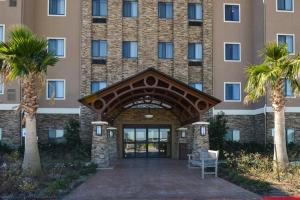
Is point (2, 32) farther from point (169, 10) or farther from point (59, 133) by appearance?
point (169, 10)

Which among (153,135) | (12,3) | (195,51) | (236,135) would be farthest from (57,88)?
(236,135)

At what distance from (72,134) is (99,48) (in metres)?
6.53

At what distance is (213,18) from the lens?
35469 millimetres

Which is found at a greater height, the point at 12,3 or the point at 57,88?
the point at 12,3

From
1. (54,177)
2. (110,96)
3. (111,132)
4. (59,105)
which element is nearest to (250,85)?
(110,96)

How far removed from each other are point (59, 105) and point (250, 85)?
16.3 metres

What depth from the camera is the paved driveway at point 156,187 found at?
49.9 ft

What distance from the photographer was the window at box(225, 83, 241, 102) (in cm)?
3531

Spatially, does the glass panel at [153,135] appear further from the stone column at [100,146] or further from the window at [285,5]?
the window at [285,5]

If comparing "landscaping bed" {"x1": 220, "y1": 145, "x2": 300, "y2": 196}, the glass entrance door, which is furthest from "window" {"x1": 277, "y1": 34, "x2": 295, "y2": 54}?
"landscaping bed" {"x1": 220, "y1": 145, "x2": 300, "y2": 196}

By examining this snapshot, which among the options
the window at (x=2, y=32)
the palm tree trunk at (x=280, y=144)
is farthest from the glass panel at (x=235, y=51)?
the window at (x=2, y=32)

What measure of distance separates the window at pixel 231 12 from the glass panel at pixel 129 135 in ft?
35.3

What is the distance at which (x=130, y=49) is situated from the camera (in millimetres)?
34625

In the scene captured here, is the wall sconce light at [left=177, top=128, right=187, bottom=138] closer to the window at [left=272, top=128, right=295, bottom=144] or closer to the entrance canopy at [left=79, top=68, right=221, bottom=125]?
the entrance canopy at [left=79, top=68, right=221, bottom=125]
